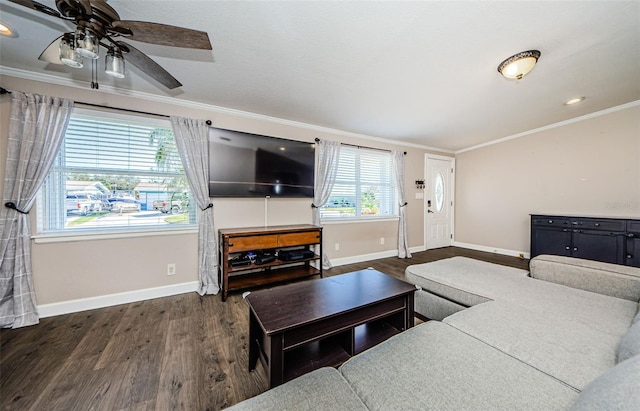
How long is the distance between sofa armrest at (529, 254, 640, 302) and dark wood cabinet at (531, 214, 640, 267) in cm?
192

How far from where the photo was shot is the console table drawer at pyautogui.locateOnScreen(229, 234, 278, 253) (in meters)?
2.62

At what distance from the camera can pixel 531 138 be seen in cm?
404

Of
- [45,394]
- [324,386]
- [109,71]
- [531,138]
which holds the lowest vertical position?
[45,394]

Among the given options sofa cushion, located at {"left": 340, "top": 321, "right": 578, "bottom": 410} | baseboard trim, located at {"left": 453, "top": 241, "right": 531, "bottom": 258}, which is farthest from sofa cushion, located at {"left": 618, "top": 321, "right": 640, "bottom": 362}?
baseboard trim, located at {"left": 453, "top": 241, "right": 531, "bottom": 258}

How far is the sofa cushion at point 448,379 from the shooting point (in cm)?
76

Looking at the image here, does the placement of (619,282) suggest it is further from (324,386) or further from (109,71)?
(109,71)

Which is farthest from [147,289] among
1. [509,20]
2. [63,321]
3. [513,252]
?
[513,252]

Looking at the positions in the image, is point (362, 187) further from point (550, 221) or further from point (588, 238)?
point (588, 238)

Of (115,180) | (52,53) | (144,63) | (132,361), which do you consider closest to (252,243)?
(132,361)

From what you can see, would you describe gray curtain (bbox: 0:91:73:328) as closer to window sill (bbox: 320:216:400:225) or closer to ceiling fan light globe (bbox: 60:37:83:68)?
ceiling fan light globe (bbox: 60:37:83:68)

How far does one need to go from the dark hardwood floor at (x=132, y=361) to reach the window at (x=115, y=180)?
0.95 meters

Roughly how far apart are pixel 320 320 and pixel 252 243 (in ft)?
5.46

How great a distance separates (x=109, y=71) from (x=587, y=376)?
2.81 metres

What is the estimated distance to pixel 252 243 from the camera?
272 centimetres
